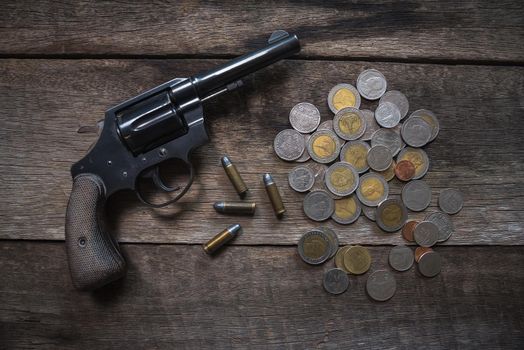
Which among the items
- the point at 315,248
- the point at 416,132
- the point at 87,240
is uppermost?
the point at 416,132

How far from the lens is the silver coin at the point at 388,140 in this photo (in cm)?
124

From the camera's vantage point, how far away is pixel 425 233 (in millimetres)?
1225

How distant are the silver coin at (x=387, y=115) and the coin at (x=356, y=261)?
31 centimetres

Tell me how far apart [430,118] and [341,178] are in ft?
0.88

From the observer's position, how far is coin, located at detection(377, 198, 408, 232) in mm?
1222

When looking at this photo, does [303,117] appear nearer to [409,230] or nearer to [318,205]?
[318,205]

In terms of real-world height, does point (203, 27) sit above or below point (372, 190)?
above

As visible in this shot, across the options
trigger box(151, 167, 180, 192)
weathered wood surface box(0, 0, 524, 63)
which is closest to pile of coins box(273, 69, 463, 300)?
weathered wood surface box(0, 0, 524, 63)

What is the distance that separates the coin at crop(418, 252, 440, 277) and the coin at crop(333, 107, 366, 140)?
34cm

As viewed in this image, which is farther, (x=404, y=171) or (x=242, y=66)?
(x=404, y=171)

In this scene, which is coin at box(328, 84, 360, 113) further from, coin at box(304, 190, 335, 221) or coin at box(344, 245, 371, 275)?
coin at box(344, 245, 371, 275)

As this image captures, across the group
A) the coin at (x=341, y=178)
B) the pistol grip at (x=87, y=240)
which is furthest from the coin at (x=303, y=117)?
the pistol grip at (x=87, y=240)

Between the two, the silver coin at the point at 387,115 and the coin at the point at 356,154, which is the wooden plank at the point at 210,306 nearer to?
the coin at the point at 356,154

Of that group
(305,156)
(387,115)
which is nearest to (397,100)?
(387,115)
